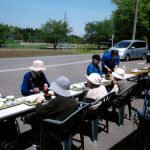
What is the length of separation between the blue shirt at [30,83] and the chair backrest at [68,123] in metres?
1.94

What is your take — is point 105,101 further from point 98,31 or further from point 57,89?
point 98,31

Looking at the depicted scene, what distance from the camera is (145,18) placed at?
43.8 m

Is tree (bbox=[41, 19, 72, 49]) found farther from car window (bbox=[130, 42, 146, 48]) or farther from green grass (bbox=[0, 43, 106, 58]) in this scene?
car window (bbox=[130, 42, 146, 48])

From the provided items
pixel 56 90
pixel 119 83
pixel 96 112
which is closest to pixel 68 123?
pixel 56 90

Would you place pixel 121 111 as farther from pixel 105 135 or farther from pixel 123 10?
pixel 123 10

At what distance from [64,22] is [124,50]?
36.8 meters

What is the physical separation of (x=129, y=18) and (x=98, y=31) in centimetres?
1692

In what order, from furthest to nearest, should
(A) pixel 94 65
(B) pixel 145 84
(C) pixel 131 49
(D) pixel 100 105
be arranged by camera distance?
(C) pixel 131 49
(A) pixel 94 65
(B) pixel 145 84
(D) pixel 100 105

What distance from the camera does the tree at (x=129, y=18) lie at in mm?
43256

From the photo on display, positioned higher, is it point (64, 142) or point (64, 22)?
point (64, 22)

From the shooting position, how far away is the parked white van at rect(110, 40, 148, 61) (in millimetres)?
25062

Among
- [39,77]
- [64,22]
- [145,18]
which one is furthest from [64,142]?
[64,22]

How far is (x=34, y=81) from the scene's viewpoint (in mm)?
6543

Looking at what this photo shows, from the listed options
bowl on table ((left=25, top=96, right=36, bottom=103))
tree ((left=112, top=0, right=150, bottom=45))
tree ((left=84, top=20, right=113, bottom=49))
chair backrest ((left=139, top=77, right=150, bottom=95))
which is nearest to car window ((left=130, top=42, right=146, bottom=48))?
tree ((left=112, top=0, right=150, bottom=45))
